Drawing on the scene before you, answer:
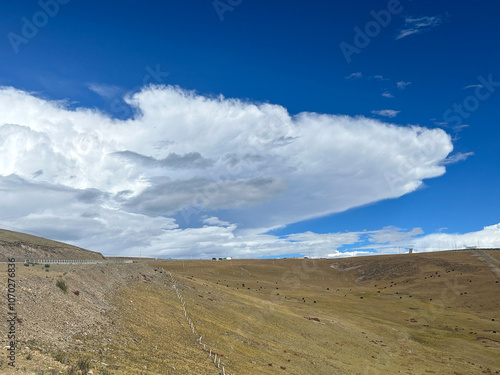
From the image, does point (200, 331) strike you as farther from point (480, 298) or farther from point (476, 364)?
point (480, 298)

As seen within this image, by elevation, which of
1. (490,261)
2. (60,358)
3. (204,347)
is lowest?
(204,347)

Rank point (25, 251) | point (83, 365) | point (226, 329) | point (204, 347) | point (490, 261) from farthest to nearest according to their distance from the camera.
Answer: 1. point (490, 261)
2. point (25, 251)
3. point (226, 329)
4. point (204, 347)
5. point (83, 365)

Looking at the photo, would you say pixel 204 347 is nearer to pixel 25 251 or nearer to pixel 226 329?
pixel 226 329

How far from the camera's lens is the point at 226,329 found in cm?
4250

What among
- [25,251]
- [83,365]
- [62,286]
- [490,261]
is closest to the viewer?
[83,365]

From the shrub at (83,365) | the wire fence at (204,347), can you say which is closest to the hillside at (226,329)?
the wire fence at (204,347)

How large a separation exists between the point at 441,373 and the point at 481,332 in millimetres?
29916

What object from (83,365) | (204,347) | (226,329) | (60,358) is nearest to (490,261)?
(226,329)

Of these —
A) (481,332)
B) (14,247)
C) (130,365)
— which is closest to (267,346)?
(130,365)

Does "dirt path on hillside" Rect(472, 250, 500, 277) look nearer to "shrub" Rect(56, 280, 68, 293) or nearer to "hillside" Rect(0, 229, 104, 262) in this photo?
"shrub" Rect(56, 280, 68, 293)

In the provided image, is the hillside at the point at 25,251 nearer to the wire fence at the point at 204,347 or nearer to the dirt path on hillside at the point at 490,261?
the wire fence at the point at 204,347

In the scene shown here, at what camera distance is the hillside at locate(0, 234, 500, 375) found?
77.1 ft

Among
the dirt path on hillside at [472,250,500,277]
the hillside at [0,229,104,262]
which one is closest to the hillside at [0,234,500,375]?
the dirt path on hillside at [472,250,500,277]

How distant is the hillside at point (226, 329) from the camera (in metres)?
23.5
